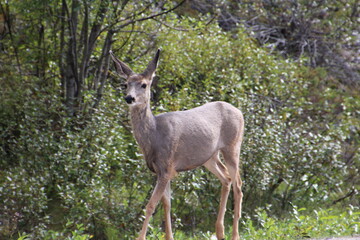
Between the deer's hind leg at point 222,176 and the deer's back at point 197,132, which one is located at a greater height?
the deer's back at point 197,132

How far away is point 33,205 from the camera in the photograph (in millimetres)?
9875

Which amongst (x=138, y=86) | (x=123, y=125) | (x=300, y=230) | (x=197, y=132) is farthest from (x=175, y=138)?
(x=123, y=125)

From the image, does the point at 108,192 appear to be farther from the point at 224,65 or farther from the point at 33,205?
the point at 224,65

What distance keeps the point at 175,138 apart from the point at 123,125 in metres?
3.77

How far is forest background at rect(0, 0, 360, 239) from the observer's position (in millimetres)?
9969

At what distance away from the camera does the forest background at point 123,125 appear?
997cm

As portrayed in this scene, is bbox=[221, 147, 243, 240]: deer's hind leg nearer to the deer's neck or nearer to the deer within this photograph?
the deer

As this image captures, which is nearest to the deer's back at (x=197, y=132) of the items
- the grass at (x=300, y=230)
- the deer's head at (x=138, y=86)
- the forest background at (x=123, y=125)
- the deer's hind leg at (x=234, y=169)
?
the deer's hind leg at (x=234, y=169)

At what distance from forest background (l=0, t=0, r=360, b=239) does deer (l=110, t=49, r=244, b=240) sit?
201 centimetres

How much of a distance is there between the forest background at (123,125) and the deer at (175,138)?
79.2 inches

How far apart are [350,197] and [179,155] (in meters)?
7.39

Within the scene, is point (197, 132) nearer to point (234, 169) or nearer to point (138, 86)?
point (234, 169)

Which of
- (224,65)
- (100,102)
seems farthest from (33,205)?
(224,65)

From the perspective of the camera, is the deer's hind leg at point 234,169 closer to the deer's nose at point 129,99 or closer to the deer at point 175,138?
the deer at point 175,138
